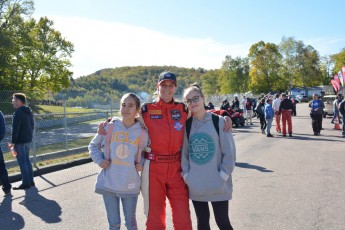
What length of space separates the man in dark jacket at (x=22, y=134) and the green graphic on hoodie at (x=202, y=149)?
4.94m

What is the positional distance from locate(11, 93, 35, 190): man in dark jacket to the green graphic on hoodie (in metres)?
4.94

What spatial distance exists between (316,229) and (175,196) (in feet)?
7.19

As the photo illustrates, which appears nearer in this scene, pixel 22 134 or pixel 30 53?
pixel 22 134

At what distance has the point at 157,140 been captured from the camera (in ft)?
11.5

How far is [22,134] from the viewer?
7.28 m

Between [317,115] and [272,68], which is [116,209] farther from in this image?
[272,68]

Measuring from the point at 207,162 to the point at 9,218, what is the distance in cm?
354

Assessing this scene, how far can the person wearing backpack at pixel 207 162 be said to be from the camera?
338 centimetres

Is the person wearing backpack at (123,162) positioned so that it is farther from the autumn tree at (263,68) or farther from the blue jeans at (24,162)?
the autumn tree at (263,68)

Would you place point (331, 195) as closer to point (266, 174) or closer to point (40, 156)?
point (266, 174)

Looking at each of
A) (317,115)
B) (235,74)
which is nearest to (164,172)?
(317,115)

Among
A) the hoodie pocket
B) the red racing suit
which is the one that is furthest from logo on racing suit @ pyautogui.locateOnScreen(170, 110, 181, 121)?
the hoodie pocket

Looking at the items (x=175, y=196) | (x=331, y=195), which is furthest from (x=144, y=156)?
(x=331, y=195)

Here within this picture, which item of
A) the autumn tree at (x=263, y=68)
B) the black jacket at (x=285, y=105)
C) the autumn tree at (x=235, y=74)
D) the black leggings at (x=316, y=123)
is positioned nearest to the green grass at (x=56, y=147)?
the black jacket at (x=285, y=105)
